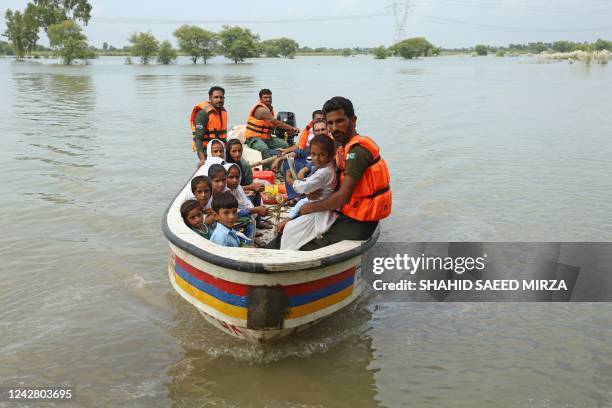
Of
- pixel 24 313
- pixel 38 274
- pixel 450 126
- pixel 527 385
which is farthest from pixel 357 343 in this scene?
pixel 450 126

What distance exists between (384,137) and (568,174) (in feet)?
17.6

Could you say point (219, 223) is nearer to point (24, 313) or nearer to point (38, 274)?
point (24, 313)

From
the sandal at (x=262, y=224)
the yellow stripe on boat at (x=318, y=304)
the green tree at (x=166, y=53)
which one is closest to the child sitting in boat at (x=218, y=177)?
the sandal at (x=262, y=224)

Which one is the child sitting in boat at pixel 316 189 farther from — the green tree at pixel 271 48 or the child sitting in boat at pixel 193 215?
the green tree at pixel 271 48

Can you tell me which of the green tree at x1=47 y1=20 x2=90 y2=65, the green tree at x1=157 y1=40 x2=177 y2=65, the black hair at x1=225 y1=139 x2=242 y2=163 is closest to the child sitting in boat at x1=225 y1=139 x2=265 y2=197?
the black hair at x1=225 y1=139 x2=242 y2=163

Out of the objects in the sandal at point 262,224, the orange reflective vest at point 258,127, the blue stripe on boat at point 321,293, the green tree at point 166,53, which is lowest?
the blue stripe on boat at point 321,293

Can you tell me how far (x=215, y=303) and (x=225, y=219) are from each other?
68 centimetres

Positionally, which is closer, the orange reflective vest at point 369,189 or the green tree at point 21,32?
the orange reflective vest at point 369,189

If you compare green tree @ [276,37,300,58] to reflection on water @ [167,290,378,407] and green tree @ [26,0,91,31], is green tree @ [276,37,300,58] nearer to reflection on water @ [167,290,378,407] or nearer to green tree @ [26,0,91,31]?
green tree @ [26,0,91,31]

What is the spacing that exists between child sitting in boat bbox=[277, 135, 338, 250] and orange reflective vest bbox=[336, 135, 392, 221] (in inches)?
3.6

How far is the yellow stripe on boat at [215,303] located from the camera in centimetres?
378

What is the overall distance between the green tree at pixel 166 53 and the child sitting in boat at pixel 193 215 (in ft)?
222

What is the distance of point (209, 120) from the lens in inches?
293

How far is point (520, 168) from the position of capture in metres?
11.0
